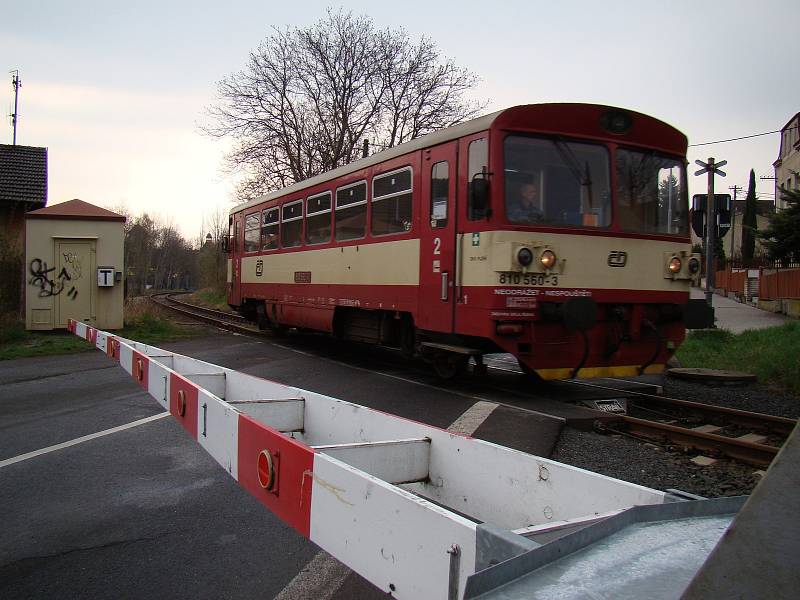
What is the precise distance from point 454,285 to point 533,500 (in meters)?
5.99

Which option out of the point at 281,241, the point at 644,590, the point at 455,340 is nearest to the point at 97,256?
the point at 281,241

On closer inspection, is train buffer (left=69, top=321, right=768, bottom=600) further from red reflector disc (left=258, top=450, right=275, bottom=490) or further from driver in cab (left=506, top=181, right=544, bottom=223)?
driver in cab (left=506, top=181, right=544, bottom=223)

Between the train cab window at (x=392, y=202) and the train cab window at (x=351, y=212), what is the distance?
0.37 meters

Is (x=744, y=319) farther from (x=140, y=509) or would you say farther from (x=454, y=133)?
(x=140, y=509)

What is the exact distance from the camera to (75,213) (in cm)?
1505

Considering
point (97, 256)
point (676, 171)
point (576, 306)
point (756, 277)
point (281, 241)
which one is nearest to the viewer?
point (576, 306)

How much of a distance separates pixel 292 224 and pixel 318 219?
1.50 meters

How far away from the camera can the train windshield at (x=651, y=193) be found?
26.3 ft

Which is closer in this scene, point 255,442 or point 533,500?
point 533,500

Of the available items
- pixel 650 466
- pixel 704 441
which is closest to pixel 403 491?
pixel 650 466

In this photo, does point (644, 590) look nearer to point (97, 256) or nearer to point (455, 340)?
point (455, 340)

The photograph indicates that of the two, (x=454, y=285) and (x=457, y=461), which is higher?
(x=454, y=285)

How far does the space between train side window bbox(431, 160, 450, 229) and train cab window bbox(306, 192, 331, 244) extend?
3.53 meters

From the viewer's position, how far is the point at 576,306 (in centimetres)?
721
